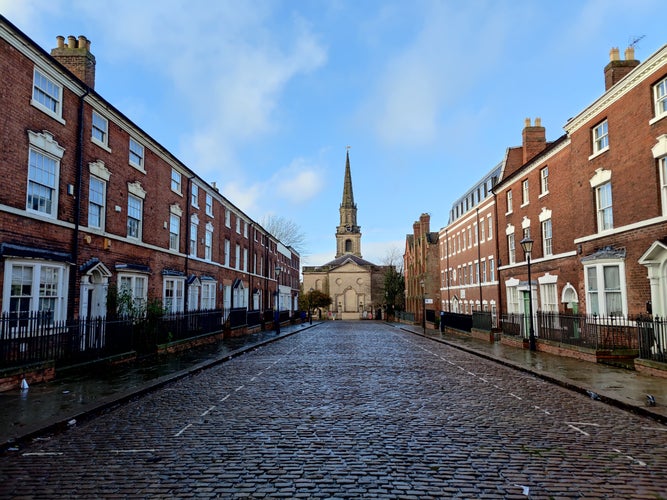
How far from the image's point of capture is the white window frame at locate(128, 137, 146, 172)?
19.3 meters

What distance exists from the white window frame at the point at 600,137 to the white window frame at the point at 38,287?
1896 centimetres

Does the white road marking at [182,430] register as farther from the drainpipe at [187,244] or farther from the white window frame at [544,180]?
the white window frame at [544,180]

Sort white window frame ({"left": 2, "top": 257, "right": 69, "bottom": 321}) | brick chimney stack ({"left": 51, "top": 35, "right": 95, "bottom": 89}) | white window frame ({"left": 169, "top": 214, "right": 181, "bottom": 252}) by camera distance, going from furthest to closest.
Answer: white window frame ({"left": 169, "top": 214, "right": 181, "bottom": 252}), brick chimney stack ({"left": 51, "top": 35, "right": 95, "bottom": 89}), white window frame ({"left": 2, "top": 257, "right": 69, "bottom": 321})

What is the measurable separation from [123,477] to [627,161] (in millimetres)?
16905

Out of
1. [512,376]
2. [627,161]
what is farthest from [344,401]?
[627,161]

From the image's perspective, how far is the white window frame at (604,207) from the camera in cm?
1683

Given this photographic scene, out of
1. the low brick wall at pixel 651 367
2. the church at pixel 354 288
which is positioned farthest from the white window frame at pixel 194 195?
the church at pixel 354 288

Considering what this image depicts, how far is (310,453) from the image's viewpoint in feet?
19.2

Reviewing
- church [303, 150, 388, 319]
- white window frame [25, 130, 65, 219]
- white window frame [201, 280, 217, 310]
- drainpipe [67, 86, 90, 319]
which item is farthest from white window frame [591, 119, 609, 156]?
church [303, 150, 388, 319]

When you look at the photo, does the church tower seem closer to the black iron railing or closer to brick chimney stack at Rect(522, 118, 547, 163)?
brick chimney stack at Rect(522, 118, 547, 163)

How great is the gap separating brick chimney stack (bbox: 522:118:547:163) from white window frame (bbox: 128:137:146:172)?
21.5 metres

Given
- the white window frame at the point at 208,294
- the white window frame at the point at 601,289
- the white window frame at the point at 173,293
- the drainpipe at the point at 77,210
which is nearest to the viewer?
the drainpipe at the point at 77,210

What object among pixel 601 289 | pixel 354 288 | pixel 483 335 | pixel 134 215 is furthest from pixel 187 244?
pixel 354 288

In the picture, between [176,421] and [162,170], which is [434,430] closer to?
[176,421]
